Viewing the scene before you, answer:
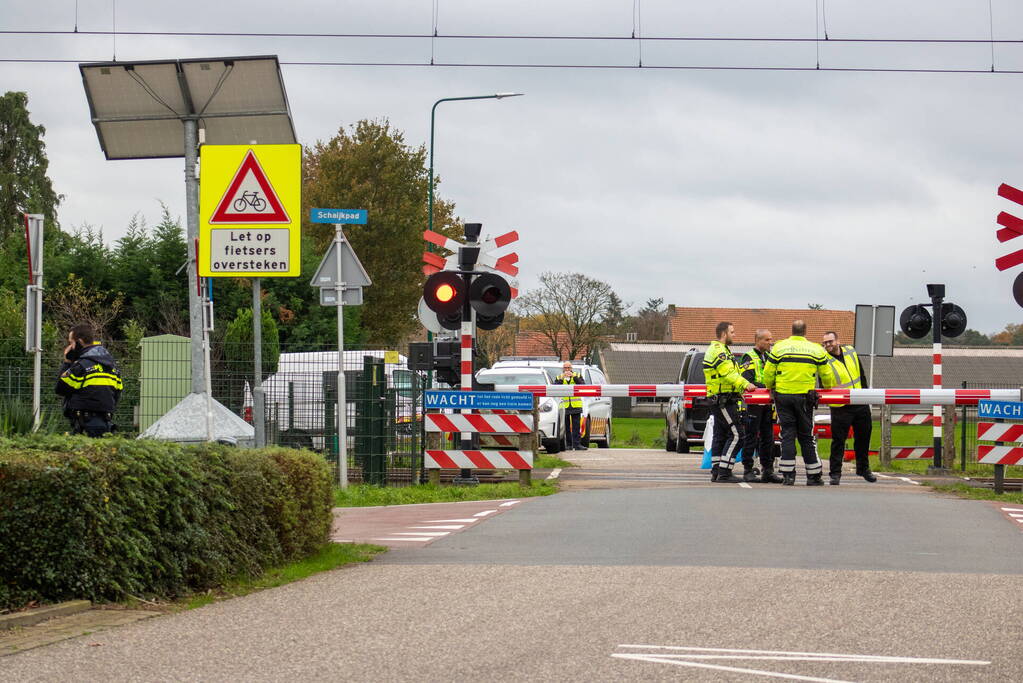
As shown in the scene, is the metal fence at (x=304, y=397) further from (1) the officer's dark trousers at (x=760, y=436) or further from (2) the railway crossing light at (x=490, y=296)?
(1) the officer's dark trousers at (x=760, y=436)

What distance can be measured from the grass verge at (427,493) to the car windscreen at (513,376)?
9.09 meters

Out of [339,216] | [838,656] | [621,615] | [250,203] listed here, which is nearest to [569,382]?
[339,216]

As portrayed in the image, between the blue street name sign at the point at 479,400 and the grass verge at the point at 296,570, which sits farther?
the blue street name sign at the point at 479,400

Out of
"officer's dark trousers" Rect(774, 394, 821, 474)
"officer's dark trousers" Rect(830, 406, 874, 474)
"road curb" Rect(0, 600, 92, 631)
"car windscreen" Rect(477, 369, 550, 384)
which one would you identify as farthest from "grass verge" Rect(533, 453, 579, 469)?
"road curb" Rect(0, 600, 92, 631)

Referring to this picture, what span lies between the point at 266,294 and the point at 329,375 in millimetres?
23536

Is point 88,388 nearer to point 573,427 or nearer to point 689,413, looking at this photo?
point 573,427

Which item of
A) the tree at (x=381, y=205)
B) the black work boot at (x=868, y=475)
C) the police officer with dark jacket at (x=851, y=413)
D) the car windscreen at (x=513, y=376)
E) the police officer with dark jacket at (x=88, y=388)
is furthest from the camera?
the tree at (x=381, y=205)

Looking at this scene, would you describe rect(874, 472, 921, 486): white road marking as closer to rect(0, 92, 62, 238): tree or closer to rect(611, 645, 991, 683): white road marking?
rect(611, 645, 991, 683): white road marking

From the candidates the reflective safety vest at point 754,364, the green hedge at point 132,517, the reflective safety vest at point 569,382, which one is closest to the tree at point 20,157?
the reflective safety vest at point 569,382

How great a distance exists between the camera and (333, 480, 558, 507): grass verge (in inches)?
607

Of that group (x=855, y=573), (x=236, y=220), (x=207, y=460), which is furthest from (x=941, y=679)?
(x=236, y=220)

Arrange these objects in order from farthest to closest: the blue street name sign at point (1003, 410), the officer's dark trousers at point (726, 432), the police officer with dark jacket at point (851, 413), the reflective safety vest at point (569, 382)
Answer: the reflective safety vest at point (569, 382), the police officer with dark jacket at point (851, 413), the officer's dark trousers at point (726, 432), the blue street name sign at point (1003, 410)

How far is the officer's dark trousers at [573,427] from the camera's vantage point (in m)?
28.4

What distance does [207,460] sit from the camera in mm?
8766
